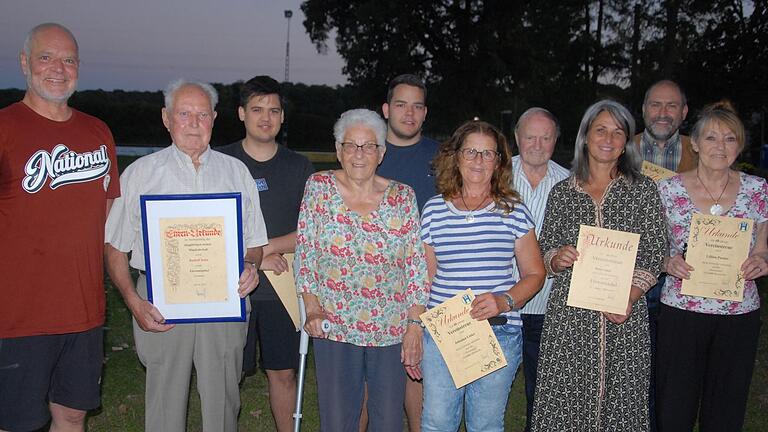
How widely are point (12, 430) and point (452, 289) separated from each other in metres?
2.75

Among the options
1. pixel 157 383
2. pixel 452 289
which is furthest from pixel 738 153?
pixel 157 383

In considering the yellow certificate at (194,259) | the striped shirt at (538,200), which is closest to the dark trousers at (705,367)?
the striped shirt at (538,200)

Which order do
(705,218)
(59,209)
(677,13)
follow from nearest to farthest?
(59,209)
(705,218)
(677,13)

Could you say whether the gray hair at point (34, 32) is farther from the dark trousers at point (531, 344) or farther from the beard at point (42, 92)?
the dark trousers at point (531, 344)

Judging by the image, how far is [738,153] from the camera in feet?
14.1

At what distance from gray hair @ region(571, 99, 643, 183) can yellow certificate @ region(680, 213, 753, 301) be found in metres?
0.49

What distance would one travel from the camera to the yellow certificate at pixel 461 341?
12.8 feet

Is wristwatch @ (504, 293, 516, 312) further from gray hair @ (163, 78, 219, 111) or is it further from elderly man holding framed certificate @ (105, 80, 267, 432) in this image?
gray hair @ (163, 78, 219, 111)

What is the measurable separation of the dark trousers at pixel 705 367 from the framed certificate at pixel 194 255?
2.74 metres


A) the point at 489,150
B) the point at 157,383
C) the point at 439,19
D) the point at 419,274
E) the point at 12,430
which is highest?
the point at 439,19

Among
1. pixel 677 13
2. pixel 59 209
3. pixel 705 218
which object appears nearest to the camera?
pixel 59 209

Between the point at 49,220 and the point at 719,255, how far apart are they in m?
4.03

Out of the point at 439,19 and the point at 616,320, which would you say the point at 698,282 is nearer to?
the point at 616,320

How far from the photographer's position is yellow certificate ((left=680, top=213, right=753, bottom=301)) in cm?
416
